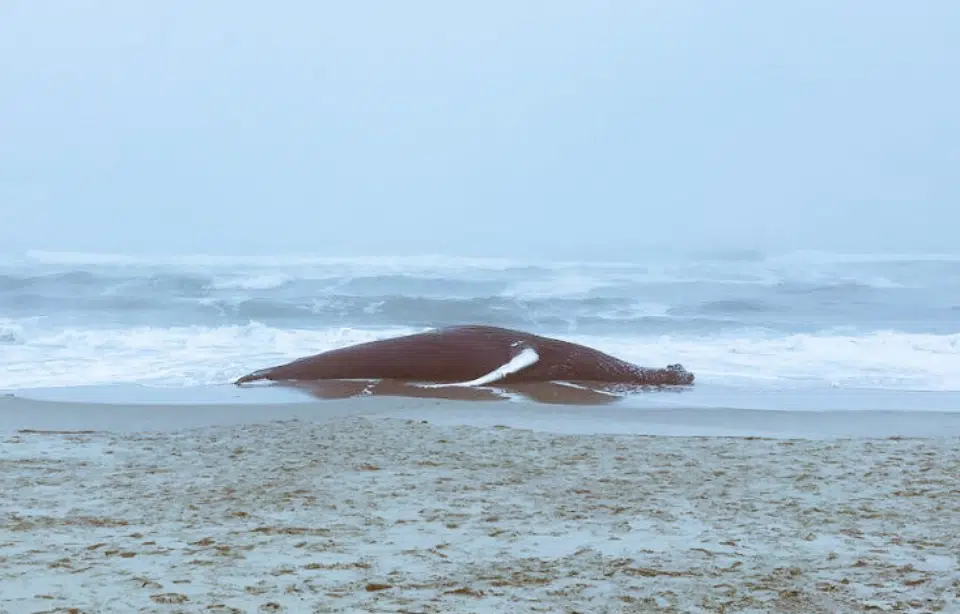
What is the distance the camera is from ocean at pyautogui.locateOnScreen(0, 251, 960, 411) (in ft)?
33.0

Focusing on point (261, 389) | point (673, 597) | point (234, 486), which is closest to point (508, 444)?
point (234, 486)

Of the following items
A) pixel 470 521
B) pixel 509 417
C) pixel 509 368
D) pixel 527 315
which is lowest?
pixel 470 521

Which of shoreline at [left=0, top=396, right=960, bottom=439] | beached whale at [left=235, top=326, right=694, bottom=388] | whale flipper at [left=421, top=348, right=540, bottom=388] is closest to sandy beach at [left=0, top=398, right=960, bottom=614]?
shoreline at [left=0, top=396, right=960, bottom=439]

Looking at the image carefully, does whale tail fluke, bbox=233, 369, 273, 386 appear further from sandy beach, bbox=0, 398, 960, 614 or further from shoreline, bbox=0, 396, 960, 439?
sandy beach, bbox=0, 398, 960, 614

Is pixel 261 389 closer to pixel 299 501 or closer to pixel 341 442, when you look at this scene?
pixel 341 442

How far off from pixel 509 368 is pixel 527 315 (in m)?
8.84

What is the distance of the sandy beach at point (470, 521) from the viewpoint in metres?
3.36

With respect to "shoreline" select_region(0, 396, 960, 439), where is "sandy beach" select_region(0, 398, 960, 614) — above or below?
below

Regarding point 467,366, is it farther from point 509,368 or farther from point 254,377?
point 254,377

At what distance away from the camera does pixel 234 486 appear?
4.91 m

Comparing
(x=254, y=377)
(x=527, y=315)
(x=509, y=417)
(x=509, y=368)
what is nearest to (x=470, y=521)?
(x=509, y=417)

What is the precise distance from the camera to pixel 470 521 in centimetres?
426

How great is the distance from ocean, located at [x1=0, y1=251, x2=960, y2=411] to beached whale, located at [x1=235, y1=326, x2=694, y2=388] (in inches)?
24.3

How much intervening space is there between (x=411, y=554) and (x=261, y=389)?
5.26 meters
